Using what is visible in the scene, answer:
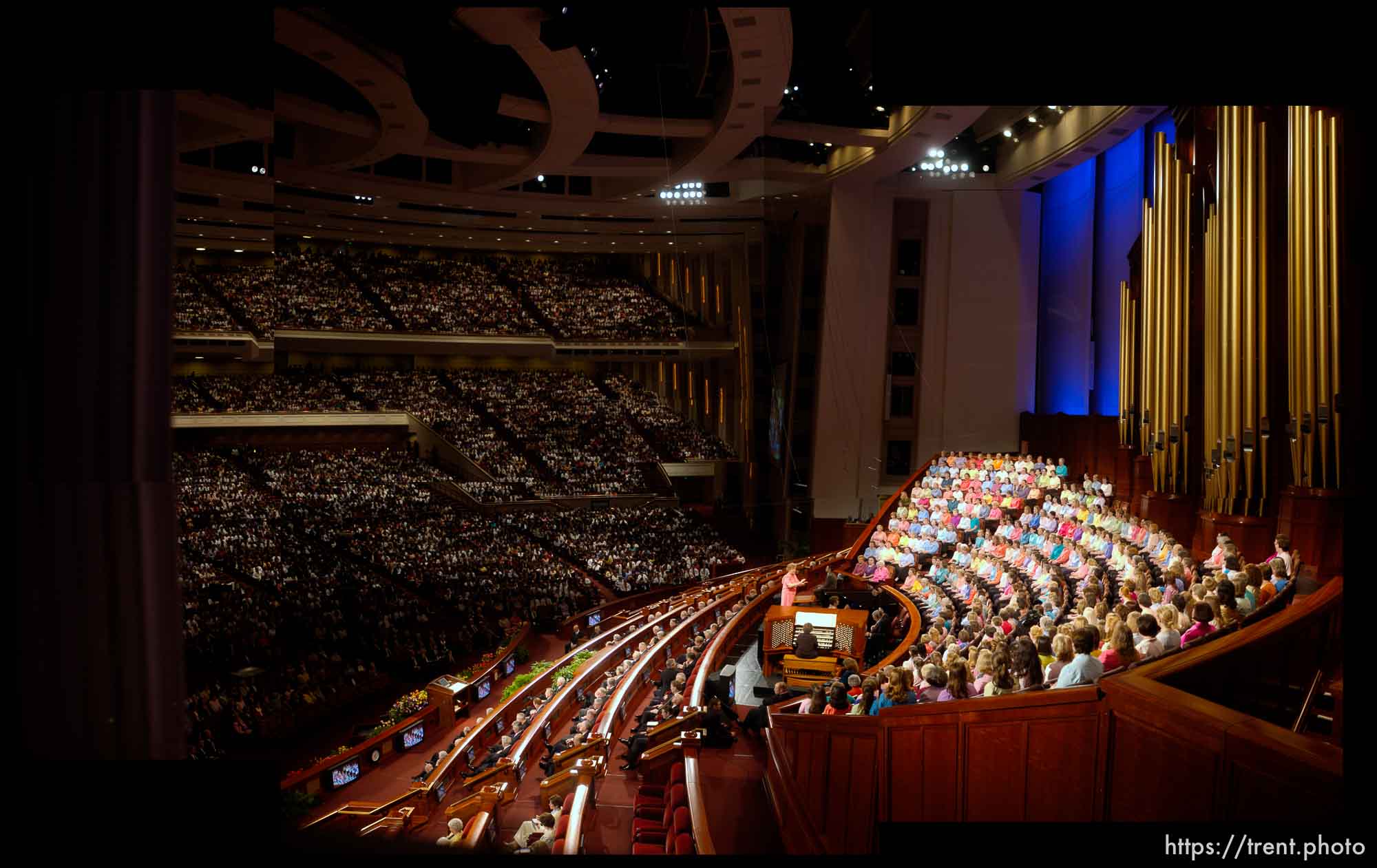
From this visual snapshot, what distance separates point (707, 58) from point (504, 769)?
32.0ft

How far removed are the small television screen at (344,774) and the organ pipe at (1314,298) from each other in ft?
26.7

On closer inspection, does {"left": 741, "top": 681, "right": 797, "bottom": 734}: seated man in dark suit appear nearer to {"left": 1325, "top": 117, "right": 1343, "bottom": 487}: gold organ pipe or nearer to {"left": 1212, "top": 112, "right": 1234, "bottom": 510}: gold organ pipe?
{"left": 1325, "top": 117, "right": 1343, "bottom": 487}: gold organ pipe

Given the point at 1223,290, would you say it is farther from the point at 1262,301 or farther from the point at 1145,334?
the point at 1145,334

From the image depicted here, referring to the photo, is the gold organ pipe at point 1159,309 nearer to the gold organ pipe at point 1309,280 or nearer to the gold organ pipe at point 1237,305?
the gold organ pipe at point 1237,305

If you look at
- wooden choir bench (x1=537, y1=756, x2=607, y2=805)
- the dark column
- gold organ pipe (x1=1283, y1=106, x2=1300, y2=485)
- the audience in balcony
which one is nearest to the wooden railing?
wooden choir bench (x1=537, y1=756, x2=607, y2=805)

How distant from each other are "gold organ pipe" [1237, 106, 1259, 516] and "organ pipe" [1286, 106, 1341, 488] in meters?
0.79

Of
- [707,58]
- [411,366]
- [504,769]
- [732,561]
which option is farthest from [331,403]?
[504,769]

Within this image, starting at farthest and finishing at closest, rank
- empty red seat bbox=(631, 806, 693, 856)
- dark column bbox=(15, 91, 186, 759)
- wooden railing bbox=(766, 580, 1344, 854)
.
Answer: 1. empty red seat bbox=(631, 806, 693, 856)
2. wooden railing bbox=(766, 580, 1344, 854)
3. dark column bbox=(15, 91, 186, 759)

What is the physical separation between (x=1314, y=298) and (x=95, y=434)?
22.7 feet

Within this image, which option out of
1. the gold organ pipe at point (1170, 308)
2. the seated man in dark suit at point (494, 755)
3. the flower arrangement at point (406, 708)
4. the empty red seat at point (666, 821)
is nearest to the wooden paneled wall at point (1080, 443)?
the gold organ pipe at point (1170, 308)

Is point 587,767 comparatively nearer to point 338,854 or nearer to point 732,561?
point 338,854

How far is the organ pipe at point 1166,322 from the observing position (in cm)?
905

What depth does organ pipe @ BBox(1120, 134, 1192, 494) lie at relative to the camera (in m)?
9.05

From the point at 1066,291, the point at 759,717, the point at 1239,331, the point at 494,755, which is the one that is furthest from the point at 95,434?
the point at 1066,291
